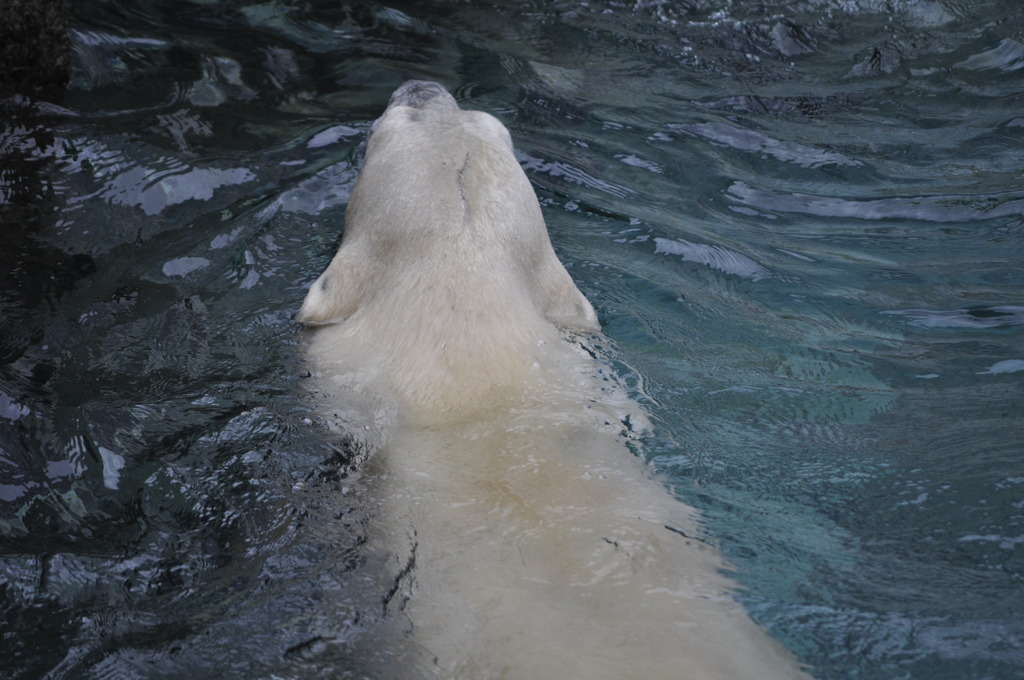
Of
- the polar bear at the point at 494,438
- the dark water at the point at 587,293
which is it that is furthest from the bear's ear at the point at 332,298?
the dark water at the point at 587,293

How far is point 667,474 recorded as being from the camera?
337 centimetres

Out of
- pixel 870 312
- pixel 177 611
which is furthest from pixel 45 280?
pixel 870 312

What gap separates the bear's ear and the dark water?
0.49 ft

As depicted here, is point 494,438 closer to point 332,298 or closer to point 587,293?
point 332,298

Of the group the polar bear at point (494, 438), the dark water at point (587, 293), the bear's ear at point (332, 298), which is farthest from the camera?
the bear's ear at point (332, 298)

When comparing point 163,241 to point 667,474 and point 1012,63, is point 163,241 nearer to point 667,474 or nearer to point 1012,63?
point 667,474

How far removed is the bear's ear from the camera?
4.36m

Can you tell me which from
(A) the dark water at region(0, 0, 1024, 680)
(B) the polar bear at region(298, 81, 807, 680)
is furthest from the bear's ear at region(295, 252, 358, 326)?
(A) the dark water at region(0, 0, 1024, 680)

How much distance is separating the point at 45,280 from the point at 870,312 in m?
3.97

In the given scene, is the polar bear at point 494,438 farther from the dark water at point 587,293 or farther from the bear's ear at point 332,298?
the dark water at point 587,293

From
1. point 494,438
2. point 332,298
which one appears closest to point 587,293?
point 332,298

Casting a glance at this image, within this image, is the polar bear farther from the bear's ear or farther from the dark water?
the dark water

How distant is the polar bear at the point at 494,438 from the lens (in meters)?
2.59

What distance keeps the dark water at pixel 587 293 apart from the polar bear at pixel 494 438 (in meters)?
0.15
